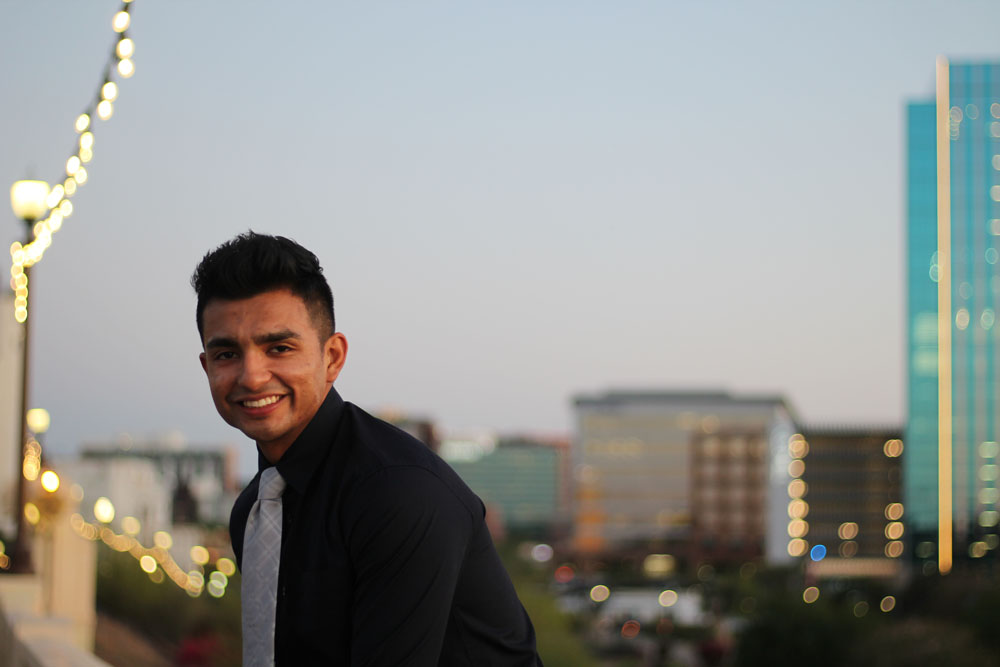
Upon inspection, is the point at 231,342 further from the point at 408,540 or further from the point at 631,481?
the point at 631,481

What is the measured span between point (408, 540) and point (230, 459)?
175 m

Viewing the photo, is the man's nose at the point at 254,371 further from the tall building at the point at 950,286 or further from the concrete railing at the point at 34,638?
the tall building at the point at 950,286

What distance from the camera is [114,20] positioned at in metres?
8.01

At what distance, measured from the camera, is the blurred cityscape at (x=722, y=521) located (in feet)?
67.7

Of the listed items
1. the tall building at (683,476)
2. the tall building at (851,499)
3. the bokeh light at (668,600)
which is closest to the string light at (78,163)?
the bokeh light at (668,600)

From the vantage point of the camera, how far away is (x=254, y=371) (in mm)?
2432

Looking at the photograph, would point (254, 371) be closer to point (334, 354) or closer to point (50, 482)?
point (334, 354)

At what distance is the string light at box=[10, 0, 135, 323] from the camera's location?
8.34 meters

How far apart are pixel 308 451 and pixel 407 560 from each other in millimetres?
366

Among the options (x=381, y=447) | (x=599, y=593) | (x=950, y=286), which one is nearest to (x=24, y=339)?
(x=381, y=447)

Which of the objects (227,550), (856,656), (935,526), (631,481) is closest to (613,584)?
(631,481)

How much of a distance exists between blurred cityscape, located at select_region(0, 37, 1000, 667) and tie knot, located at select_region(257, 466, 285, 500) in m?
2.96

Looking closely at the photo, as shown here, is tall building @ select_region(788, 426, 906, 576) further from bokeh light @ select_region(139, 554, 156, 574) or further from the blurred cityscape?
bokeh light @ select_region(139, 554, 156, 574)

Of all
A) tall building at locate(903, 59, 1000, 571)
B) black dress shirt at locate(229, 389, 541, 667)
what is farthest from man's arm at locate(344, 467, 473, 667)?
tall building at locate(903, 59, 1000, 571)
